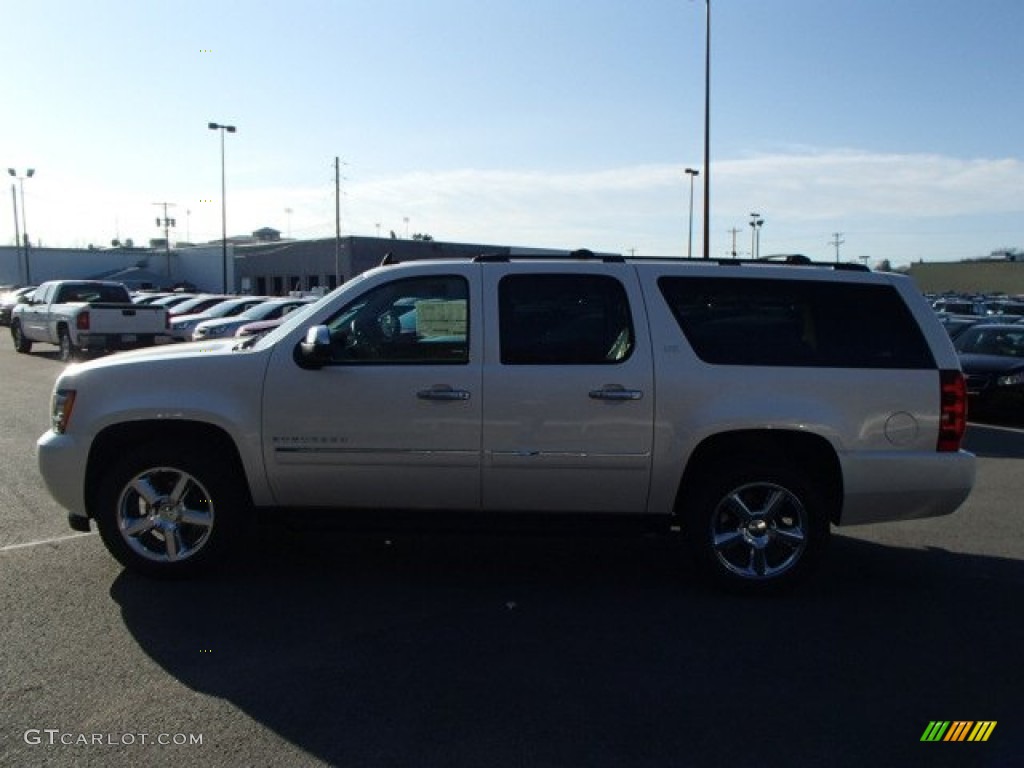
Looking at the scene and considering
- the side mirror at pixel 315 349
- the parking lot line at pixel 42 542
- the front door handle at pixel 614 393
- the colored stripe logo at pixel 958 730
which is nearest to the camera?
the colored stripe logo at pixel 958 730

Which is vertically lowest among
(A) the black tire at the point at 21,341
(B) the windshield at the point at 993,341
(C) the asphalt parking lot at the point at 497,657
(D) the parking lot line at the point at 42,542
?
(C) the asphalt parking lot at the point at 497,657

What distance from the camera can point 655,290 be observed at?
5.59 meters

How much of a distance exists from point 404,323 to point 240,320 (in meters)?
16.3

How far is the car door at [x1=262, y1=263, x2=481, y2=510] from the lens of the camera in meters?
5.43

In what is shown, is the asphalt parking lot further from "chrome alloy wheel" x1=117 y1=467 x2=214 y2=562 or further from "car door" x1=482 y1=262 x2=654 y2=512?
"car door" x1=482 y1=262 x2=654 y2=512

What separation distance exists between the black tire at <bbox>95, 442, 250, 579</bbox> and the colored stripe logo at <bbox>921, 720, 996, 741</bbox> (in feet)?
12.6

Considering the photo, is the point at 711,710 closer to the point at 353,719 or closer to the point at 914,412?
the point at 353,719

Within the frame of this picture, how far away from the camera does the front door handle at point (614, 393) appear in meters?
5.38

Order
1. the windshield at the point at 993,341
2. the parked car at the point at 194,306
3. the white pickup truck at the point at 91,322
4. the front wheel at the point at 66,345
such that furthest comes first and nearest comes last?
the parked car at the point at 194,306 < the front wheel at the point at 66,345 < the white pickup truck at the point at 91,322 < the windshield at the point at 993,341

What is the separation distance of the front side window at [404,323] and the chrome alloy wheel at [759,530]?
1.88 metres

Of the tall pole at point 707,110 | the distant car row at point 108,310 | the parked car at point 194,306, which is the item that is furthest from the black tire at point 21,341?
the tall pole at point 707,110

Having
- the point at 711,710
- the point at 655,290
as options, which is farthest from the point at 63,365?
the point at 711,710

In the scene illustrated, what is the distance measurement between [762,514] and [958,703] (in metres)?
1.64

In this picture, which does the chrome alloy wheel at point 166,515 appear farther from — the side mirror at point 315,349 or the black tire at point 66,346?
the black tire at point 66,346
